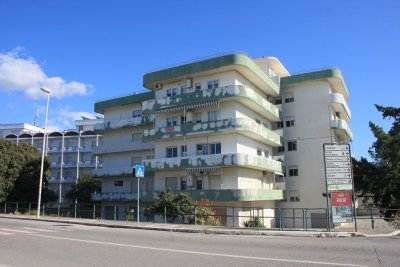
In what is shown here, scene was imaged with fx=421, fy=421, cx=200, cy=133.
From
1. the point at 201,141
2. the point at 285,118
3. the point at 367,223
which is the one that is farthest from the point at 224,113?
the point at 367,223

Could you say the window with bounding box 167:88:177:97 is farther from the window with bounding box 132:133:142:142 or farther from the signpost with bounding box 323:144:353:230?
the signpost with bounding box 323:144:353:230

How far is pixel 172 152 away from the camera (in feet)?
135

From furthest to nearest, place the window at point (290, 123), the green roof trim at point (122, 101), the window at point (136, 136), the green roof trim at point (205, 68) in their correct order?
1. the window at point (136, 136)
2. the green roof trim at point (122, 101)
3. the window at point (290, 123)
4. the green roof trim at point (205, 68)

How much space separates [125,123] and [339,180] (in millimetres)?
30758

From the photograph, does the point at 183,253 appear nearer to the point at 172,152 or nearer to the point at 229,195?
the point at 229,195

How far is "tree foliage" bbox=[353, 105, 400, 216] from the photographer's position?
39.1 metres

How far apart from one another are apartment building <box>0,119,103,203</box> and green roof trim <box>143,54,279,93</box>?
45264 millimetres

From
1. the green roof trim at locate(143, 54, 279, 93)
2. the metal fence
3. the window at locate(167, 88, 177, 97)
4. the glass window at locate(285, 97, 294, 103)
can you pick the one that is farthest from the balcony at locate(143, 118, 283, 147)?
the metal fence

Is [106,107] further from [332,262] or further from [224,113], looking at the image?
[332,262]

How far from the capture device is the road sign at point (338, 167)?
68.7 feet

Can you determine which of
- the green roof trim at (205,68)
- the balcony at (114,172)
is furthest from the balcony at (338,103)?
the balcony at (114,172)

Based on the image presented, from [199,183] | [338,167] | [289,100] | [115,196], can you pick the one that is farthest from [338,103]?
[115,196]

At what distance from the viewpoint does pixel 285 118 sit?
4709 centimetres

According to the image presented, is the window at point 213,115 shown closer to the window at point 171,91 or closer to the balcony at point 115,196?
the window at point 171,91
